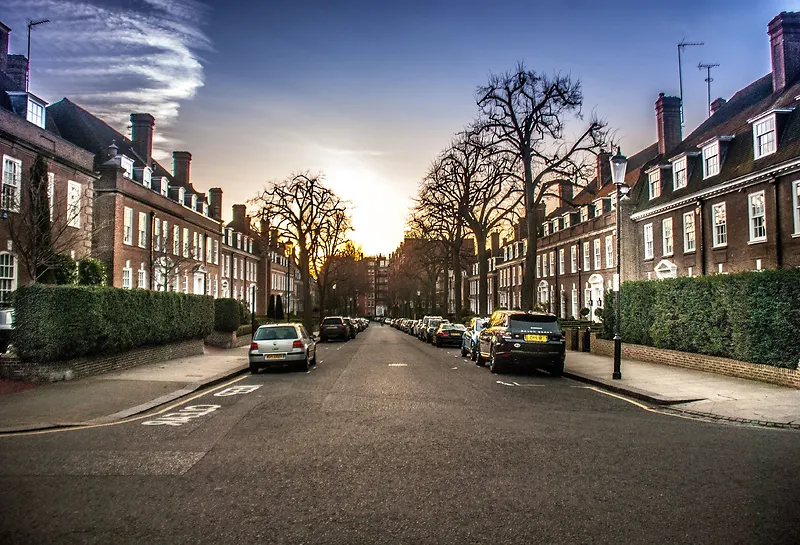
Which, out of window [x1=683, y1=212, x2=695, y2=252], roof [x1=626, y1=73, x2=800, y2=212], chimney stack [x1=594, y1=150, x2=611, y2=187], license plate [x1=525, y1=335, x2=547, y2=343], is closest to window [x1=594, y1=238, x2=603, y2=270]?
chimney stack [x1=594, y1=150, x2=611, y2=187]

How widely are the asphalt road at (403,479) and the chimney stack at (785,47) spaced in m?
25.5

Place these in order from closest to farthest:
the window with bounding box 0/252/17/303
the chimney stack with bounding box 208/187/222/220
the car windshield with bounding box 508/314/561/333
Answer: the car windshield with bounding box 508/314/561/333 < the window with bounding box 0/252/17/303 < the chimney stack with bounding box 208/187/222/220

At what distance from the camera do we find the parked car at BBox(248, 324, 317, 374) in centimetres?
1986

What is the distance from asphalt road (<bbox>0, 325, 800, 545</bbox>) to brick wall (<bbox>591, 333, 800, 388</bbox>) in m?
4.83

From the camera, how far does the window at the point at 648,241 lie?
37.9m

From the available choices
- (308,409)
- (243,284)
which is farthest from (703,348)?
(243,284)

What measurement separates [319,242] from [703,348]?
40836 mm

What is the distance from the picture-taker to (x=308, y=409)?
38.0ft

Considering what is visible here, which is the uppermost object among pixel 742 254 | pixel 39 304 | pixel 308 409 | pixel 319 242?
pixel 319 242

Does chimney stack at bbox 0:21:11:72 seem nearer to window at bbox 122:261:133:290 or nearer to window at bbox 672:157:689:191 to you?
window at bbox 122:261:133:290

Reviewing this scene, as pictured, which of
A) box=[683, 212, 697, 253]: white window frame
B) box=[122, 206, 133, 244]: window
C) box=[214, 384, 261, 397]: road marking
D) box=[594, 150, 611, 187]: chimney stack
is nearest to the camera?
box=[214, 384, 261, 397]: road marking

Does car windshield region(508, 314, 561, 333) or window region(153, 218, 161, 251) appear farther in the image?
window region(153, 218, 161, 251)

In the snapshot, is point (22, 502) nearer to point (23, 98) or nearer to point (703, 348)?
point (703, 348)

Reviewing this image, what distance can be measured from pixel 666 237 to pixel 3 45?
34450 mm
